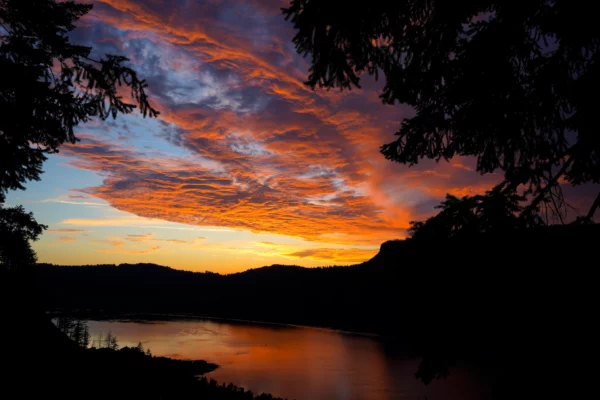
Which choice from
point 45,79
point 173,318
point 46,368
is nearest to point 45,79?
point 45,79

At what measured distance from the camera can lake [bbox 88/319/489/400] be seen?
60.5 m

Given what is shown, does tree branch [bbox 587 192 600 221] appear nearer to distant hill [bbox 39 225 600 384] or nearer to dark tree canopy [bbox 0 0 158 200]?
distant hill [bbox 39 225 600 384]

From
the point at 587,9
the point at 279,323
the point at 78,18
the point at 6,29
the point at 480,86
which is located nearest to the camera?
the point at 587,9

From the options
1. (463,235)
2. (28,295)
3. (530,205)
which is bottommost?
(28,295)

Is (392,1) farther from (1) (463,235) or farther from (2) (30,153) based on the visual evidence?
(2) (30,153)

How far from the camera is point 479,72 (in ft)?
15.0

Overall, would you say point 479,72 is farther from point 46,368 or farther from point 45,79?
point 46,368

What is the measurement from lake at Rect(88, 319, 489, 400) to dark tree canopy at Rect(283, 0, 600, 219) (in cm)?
5943

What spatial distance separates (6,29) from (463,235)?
1039 cm

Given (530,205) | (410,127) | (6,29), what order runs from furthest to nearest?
(6,29), (410,127), (530,205)

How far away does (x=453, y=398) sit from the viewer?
56219mm

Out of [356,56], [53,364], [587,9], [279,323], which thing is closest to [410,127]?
[356,56]

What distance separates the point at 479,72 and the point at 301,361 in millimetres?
89998

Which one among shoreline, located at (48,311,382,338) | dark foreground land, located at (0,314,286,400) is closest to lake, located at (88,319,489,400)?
shoreline, located at (48,311,382,338)
